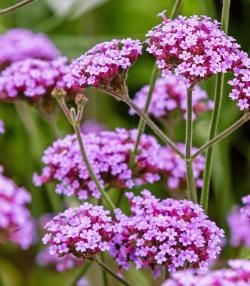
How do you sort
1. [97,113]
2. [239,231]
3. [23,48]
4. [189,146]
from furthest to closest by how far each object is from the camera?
1. [97,113]
2. [23,48]
3. [239,231]
4. [189,146]

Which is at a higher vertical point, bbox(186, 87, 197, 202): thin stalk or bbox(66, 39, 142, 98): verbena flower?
bbox(66, 39, 142, 98): verbena flower

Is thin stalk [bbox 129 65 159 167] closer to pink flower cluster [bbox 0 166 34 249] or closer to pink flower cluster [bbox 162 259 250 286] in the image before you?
A: pink flower cluster [bbox 0 166 34 249]

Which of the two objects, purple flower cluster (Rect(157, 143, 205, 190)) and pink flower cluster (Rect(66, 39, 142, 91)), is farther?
purple flower cluster (Rect(157, 143, 205, 190))

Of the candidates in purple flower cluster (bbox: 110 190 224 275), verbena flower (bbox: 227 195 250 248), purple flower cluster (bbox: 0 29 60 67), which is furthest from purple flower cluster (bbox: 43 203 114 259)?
purple flower cluster (bbox: 0 29 60 67)

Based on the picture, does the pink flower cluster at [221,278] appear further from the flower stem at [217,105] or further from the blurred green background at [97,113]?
the blurred green background at [97,113]

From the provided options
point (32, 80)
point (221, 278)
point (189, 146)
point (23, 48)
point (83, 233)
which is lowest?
point (221, 278)

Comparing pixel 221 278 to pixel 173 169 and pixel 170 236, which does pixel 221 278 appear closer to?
pixel 170 236

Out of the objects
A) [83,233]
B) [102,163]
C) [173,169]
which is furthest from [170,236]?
[173,169]
